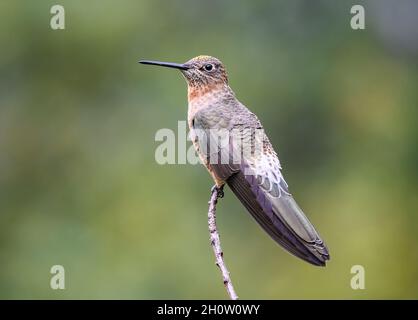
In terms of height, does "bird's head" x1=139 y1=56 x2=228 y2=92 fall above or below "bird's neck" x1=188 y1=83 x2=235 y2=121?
above

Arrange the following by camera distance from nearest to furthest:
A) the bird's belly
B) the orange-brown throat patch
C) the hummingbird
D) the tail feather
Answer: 1. the tail feather
2. the hummingbird
3. the bird's belly
4. the orange-brown throat patch

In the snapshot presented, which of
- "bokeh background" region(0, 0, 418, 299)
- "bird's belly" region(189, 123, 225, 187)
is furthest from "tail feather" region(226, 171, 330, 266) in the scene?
"bokeh background" region(0, 0, 418, 299)

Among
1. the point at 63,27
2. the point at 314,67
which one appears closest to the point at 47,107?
the point at 63,27

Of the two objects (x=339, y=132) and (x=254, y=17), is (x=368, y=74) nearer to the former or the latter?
(x=339, y=132)

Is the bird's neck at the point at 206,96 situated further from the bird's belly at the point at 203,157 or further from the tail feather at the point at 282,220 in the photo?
the tail feather at the point at 282,220

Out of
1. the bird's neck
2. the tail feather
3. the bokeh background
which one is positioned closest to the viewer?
the tail feather

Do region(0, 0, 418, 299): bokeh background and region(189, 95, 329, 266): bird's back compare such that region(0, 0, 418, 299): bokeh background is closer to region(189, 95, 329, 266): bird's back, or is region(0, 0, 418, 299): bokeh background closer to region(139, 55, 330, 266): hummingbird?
region(139, 55, 330, 266): hummingbird

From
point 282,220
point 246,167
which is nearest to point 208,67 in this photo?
point 246,167
